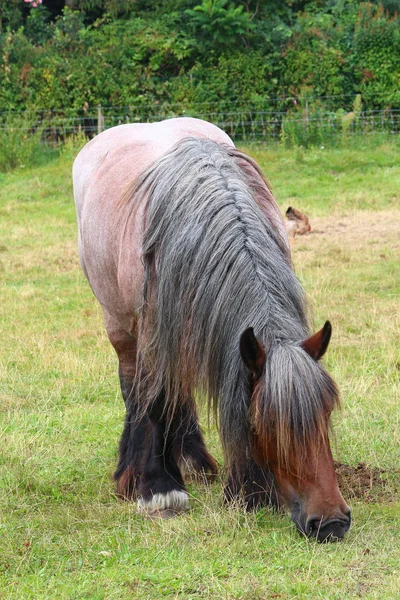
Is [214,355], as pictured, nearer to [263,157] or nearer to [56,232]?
[56,232]

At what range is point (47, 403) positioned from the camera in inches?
235

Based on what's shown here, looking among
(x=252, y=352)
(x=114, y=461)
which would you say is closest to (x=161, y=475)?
(x=114, y=461)

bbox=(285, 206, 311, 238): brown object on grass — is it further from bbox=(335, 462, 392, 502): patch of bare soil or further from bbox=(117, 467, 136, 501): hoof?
bbox=(117, 467, 136, 501): hoof

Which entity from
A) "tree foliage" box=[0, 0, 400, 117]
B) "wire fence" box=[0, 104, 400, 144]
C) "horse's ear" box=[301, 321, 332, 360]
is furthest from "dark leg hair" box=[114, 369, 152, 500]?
"tree foliage" box=[0, 0, 400, 117]

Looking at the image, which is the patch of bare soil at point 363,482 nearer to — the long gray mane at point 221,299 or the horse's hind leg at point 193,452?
the horse's hind leg at point 193,452

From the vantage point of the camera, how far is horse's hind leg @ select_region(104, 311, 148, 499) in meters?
4.62

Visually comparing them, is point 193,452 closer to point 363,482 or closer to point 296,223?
point 363,482

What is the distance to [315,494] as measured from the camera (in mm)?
3441

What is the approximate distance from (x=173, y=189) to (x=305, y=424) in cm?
131

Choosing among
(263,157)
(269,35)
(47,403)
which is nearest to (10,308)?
(47,403)

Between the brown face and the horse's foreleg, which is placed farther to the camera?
the horse's foreleg

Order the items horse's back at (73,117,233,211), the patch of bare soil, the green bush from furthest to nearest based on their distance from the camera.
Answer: the green bush → horse's back at (73,117,233,211) → the patch of bare soil

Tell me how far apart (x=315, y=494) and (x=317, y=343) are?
1.88 ft

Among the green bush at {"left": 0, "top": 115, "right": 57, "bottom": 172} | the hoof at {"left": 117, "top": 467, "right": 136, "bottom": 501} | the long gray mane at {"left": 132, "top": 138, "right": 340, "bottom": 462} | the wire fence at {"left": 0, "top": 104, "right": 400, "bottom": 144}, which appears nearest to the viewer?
the long gray mane at {"left": 132, "top": 138, "right": 340, "bottom": 462}
